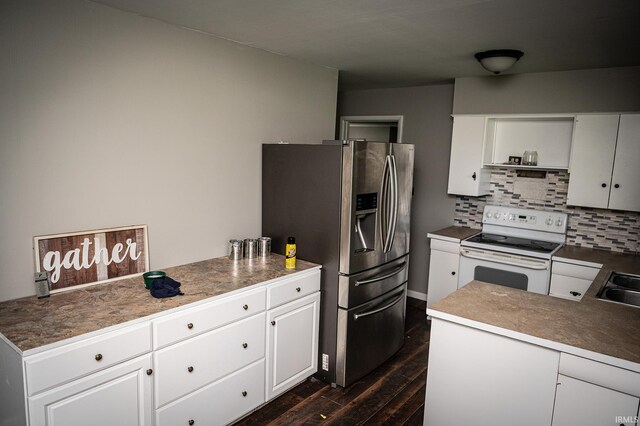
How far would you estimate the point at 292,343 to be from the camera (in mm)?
2850

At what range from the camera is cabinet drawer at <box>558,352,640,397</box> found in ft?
5.28

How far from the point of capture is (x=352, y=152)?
279cm

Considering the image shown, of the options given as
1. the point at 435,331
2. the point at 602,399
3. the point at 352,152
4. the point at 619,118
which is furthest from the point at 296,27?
the point at 619,118

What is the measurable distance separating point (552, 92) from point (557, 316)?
7.99ft

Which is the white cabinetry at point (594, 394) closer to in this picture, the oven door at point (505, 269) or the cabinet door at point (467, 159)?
the oven door at point (505, 269)

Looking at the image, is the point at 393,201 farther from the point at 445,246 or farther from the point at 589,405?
the point at 589,405

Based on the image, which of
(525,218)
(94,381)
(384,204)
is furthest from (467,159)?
(94,381)

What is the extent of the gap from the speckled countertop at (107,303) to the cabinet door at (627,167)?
8.51ft

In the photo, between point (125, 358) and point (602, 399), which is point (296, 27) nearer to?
point (125, 358)

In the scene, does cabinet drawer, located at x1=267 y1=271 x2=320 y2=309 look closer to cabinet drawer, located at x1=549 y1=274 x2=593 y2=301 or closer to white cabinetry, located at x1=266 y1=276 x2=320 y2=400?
white cabinetry, located at x1=266 y1=276 x2=320 y2=400

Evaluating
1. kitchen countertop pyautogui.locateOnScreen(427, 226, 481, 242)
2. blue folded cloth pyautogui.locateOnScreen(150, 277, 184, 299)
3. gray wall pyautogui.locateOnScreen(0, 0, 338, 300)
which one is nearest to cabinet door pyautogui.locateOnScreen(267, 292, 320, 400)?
blue folded cloth pyautogui.locateOnScreen(150, 277, 184, 299)

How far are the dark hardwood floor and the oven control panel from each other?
5.33ft

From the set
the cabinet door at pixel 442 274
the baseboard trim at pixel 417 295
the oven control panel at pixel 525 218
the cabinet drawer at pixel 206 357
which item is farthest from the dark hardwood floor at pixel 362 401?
the oven control panel at pixel 525 218

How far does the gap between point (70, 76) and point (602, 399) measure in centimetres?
283
